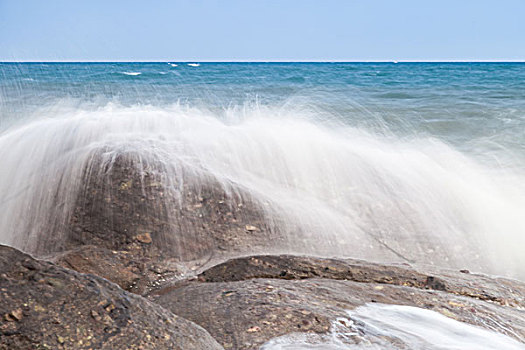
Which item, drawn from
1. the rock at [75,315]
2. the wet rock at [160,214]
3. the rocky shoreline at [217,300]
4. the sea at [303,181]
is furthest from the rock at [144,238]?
the rock at [75,315]

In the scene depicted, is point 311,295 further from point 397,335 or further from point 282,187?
point 282,187

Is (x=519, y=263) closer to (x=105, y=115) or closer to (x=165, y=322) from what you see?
(x=165, y=322)

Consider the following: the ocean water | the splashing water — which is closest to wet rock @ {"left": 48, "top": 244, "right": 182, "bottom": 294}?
the ocean water

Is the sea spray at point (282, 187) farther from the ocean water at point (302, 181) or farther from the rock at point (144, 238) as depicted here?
the rock at point (144, 238)

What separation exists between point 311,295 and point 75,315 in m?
1.02

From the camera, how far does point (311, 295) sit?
2.11 metres

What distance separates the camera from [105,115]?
13.8 feet

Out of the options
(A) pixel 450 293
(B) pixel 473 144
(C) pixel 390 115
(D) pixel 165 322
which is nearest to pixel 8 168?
(D) pixel 165 322

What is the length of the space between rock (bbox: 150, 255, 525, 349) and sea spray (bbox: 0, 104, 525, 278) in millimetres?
507

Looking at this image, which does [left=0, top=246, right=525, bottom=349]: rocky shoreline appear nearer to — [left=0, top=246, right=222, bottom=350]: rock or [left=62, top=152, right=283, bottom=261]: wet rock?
[left=0, top=246, right=222, bottom=350]: rock

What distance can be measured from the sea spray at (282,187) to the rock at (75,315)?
4.53 feet

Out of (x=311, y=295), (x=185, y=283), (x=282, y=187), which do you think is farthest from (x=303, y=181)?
(x=311, y=295)

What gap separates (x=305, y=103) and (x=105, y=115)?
2.27 m

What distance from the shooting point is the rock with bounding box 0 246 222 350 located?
1349 mm
